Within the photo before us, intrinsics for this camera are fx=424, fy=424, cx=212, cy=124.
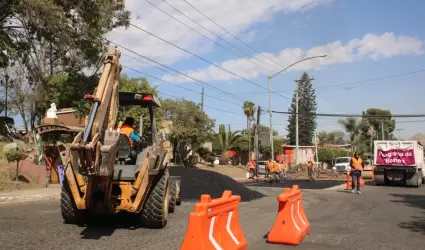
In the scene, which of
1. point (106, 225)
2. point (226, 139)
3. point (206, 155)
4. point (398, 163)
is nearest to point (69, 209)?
point (106, 225)

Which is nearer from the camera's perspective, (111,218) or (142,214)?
(142,214)

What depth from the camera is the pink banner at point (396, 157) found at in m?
24.4

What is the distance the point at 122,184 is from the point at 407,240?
5.49m

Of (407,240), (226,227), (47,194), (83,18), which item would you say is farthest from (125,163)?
(83,18)

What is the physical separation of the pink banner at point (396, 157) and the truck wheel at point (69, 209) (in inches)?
827

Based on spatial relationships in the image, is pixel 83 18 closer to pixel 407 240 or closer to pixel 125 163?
pixel 125 163

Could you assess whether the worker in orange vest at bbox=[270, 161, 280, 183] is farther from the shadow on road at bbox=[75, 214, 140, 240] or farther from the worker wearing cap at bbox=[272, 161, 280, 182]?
the shadow on road at bbox=[75, 214, 140, 240]

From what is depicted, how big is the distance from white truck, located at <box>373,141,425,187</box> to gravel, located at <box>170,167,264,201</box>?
11.7 meters

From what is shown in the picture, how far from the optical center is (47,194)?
45.0ft

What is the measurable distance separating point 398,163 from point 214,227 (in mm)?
21983

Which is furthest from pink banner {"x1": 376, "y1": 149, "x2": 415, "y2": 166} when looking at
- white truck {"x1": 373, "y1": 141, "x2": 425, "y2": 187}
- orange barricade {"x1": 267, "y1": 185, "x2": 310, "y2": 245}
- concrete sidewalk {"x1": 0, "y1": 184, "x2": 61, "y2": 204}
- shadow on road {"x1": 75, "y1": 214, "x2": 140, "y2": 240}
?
shadow on road {"x1": 75, "y1": 214, "x2": 140, "y2": 240}

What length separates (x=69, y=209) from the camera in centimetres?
814

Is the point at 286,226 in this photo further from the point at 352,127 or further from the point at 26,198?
the point at 352,127

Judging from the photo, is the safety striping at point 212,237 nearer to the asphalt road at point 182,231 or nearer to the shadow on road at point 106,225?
the asphalt road at point 182,231
